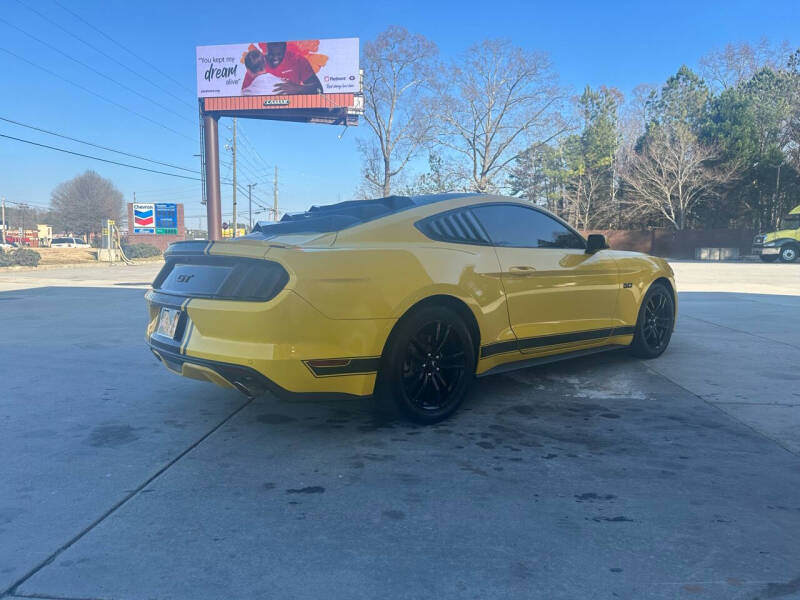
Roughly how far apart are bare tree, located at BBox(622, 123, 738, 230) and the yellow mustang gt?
121 ft

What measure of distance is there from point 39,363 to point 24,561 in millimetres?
3893

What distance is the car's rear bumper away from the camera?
3.06 m

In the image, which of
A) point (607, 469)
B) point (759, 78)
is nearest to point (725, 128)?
point (759, 78)

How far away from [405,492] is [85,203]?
82.3 metres

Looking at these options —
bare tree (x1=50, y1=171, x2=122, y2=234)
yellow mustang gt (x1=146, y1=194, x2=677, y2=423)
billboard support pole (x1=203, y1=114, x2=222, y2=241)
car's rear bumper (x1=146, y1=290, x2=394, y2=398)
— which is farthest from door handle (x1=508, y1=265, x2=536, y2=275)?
bare tree (x1=50, y1=171, x2=122, y2=234)

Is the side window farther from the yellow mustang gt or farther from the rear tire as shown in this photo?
the rear tire

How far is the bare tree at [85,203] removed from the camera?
72500 millimetres

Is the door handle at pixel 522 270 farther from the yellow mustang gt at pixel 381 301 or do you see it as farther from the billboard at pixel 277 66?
the billboard at pixel 277 66

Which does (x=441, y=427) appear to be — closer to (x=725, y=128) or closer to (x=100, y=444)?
(x=100, y=444)

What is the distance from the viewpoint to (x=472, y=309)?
3.74 metres

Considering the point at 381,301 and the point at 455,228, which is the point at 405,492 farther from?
the point at 455,228

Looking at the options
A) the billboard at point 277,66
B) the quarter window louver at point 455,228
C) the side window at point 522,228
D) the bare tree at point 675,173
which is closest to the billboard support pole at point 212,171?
the billboard at point 277,66

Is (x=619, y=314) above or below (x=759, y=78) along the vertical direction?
below

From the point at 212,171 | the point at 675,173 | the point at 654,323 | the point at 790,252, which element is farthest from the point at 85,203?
the point at 654,323
